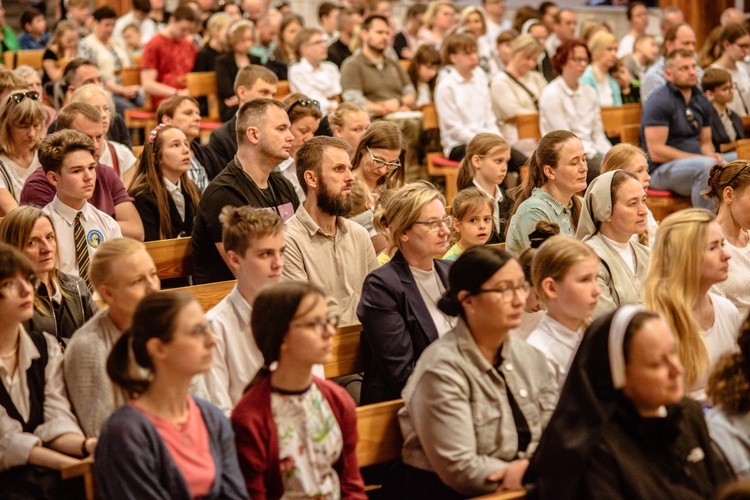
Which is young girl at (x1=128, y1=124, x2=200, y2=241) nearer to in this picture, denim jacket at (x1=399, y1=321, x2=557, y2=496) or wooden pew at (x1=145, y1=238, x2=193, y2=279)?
wooden pew at (x1=145, y1=238, x2=193, y2=279)

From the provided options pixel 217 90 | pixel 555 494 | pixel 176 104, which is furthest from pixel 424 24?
pixel 555 494

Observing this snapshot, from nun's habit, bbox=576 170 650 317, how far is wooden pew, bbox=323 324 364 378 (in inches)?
35.0

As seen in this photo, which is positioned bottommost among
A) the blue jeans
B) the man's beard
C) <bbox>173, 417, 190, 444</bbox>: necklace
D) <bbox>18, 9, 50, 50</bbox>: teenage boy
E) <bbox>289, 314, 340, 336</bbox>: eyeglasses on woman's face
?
the blue jeans

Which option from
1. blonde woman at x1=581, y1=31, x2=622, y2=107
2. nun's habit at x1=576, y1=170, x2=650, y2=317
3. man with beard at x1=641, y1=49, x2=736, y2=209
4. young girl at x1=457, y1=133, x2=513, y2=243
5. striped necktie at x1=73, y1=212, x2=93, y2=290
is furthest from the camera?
blonde woman at x1=581, y1=31, x2=622, y2=107

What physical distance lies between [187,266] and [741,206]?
232 centimetres

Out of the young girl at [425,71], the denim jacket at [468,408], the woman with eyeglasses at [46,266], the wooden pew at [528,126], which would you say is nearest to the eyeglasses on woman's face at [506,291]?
the denim jacket at [468,408]

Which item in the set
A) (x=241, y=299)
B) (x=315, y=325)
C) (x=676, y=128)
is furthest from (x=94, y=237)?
(x=676, y=128)

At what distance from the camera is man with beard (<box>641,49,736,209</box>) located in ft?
21.9

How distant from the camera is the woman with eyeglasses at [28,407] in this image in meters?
2.69

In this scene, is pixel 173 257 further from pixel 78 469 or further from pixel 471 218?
pixel 78 469

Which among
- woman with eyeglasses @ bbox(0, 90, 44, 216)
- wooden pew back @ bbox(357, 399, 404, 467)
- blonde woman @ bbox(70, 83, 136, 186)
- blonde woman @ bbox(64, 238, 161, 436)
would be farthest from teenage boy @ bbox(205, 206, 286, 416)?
blonde woman @ bbox(70, 83, 136, 186)

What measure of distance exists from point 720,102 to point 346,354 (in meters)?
4.69

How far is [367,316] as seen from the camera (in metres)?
3.38

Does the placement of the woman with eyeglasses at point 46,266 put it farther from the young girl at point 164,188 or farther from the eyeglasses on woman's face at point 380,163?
the eyeglasses on woman's face at point 380,163
